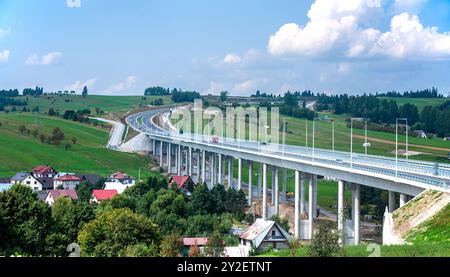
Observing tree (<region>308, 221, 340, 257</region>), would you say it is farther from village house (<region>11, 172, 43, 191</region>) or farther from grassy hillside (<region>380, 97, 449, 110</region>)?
grassy hillside (<region>380, 97, 449, 110</region>)

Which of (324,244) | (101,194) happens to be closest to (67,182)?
(101,194)

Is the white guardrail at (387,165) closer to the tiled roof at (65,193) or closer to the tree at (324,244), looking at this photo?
the tree at (324,244)

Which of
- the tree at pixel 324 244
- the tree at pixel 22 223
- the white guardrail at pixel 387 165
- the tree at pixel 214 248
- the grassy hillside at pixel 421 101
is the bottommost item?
the tree at pixel 214 248

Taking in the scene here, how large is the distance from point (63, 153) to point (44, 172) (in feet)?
63.1

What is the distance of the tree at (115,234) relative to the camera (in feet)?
134

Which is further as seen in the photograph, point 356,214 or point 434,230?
point 356,214

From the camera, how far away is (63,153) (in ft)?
382

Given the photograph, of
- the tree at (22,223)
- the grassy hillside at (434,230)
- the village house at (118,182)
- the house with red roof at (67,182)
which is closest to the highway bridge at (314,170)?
the grassy hillside at (434,230)

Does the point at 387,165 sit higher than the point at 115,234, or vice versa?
the point at 387,165

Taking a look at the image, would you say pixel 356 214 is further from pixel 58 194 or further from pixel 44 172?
pixel 44 172

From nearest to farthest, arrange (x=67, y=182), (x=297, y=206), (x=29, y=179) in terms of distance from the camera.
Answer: (x=297, y=206), (x=67, y=182), (x=29, y=179)

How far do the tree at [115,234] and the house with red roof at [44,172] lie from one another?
5667 centimetres
